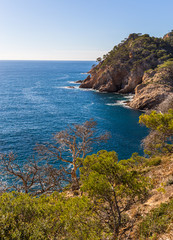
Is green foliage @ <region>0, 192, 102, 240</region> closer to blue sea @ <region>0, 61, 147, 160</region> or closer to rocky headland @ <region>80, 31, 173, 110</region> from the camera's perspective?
blue sea @ <region>0, 61, 147, 160</region>

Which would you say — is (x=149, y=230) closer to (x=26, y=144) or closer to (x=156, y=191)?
(x=156, y=191)

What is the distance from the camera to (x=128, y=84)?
8238 cm

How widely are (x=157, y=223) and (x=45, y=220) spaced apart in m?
5.66

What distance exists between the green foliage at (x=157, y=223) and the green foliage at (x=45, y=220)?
2518 millimetres

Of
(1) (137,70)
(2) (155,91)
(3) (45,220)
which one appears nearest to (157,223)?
(3) (45,220)

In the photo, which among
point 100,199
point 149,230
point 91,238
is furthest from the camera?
point 100,199

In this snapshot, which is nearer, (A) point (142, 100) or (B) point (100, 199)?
(B) point (100, 199)

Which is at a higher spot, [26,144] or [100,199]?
[100,199]

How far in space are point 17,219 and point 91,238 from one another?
342 centimetres

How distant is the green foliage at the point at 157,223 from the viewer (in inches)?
350

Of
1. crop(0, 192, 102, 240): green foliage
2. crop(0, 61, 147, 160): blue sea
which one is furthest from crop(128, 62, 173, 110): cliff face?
crop(0, 192, 102, 240): green foliage

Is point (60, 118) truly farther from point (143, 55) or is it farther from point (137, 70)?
point (143, 55)

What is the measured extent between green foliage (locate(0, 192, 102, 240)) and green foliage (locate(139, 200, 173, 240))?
252cm

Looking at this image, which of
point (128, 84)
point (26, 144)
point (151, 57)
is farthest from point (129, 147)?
point (151, 57)
